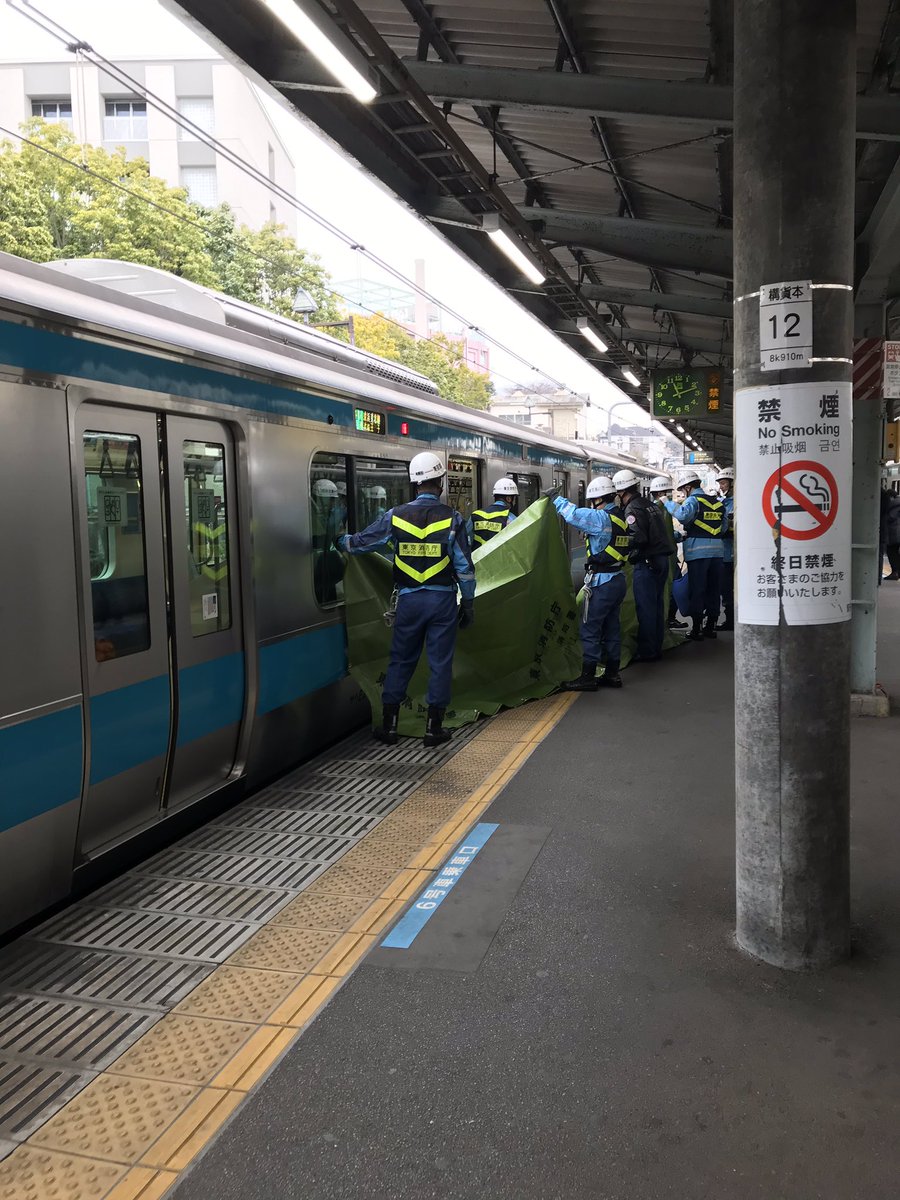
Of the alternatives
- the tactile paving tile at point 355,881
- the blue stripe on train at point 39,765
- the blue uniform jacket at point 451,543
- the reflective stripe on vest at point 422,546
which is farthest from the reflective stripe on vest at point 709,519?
the blue stripe on train at point 39,765

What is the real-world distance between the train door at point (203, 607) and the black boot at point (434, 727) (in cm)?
161

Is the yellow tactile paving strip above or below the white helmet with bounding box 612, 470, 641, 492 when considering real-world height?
below

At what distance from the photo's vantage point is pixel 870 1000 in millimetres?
3014

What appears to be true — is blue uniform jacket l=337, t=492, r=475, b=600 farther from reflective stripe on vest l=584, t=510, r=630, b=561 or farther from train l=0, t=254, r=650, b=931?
reflective stripe on vest l=584, t=510, r=630, b=561

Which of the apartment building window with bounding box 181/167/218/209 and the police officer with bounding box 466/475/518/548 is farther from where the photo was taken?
the apartment building window with bounding box 181/167/218/209

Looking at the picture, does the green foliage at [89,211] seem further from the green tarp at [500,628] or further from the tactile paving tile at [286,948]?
the tactile paving tile at [286,948]

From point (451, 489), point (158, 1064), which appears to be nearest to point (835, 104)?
point (158, 1064)

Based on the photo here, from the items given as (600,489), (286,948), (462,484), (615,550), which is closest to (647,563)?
(615,550)

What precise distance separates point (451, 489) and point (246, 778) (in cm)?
448

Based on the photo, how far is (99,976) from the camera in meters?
3.32

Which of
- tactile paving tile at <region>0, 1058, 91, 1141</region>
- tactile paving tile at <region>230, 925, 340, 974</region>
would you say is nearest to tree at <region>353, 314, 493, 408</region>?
tactile paving tile at <region>230, 925, 340, 974</region>

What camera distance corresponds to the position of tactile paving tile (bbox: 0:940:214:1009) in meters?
3.20

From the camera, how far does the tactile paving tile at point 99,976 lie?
10.5 ft

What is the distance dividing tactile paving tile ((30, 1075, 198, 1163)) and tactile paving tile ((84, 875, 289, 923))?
1.09m
